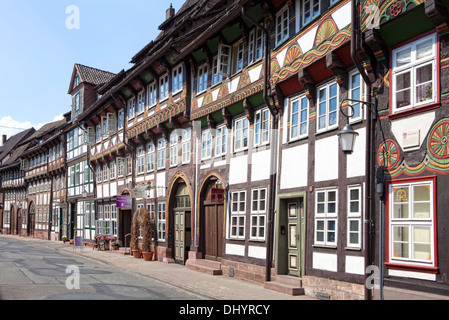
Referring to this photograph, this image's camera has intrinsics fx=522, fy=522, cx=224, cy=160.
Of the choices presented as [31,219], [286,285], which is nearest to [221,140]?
[286,285]

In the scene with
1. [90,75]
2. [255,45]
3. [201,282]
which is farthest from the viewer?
[90,75]

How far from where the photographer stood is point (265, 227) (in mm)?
15297

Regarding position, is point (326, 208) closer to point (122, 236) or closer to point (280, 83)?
point (280, 83)

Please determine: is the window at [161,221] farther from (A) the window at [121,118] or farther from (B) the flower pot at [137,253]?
(A) the window at [121,118]

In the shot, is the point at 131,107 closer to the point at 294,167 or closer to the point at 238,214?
the point at 238,214

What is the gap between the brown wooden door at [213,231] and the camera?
60.8 ft

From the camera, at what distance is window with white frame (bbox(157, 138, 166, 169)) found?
2360 cm

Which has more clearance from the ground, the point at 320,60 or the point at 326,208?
the point at 320,60

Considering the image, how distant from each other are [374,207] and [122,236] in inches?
814

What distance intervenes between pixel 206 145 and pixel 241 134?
2.71m

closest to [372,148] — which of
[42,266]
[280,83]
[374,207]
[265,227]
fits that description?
[374,207]

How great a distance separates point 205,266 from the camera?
60.5 feet

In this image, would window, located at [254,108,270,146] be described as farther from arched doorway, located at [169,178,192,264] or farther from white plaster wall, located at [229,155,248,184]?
arched doorway, located at [169,178,192,264]

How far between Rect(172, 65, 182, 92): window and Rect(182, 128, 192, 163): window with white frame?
1.81m
